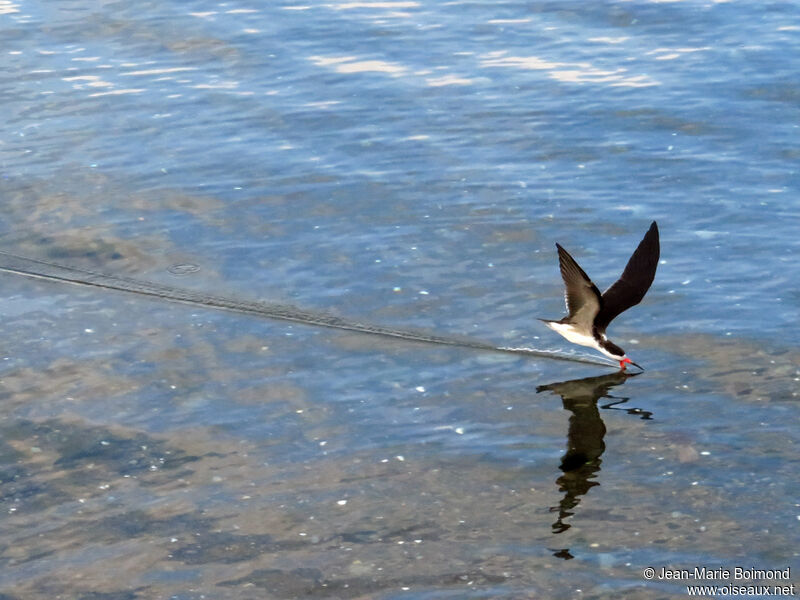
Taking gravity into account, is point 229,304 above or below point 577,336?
below

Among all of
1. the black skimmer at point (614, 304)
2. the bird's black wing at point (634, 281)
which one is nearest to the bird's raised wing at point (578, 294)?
the black skimmer at point (614, 304)

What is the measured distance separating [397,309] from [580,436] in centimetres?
303

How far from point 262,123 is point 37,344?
22.2 ft

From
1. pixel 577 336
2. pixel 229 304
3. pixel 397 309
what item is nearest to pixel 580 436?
pixel 577 336

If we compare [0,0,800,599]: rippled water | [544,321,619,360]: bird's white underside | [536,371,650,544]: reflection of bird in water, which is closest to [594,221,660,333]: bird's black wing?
[544,321,619,360]: bird's white underside

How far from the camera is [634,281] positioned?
1185 centimetres

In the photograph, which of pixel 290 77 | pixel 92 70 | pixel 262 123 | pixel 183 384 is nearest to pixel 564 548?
pixel 183 384

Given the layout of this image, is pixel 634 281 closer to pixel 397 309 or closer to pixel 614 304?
pixel 614 304

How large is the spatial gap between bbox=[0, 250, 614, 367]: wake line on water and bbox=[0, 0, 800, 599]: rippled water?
0.15 meters

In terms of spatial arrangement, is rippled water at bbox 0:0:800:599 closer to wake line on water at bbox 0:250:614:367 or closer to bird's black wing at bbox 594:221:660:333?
wake line on water at bbox 0:250:614:367

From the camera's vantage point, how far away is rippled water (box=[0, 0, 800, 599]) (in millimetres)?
9891

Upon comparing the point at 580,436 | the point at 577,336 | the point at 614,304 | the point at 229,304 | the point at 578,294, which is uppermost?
the point at 578,294

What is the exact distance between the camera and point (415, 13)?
24.0m

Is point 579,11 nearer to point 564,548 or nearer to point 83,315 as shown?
point 83,315
